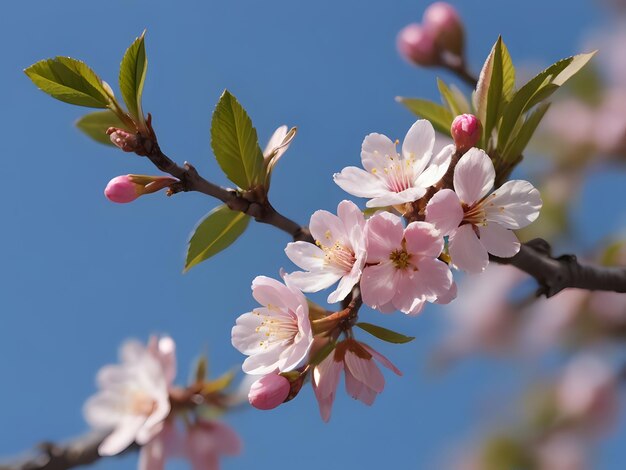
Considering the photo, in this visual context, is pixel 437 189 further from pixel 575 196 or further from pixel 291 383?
pixel 575 196

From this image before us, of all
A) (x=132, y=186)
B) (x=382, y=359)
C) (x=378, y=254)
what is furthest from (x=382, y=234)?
(x=132, y=186)

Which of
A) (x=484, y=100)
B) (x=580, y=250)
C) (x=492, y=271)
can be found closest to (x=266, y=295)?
(x=484, y=100)

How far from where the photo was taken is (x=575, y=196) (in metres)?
1.64

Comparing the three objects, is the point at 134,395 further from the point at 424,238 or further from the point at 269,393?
the point at 424,238

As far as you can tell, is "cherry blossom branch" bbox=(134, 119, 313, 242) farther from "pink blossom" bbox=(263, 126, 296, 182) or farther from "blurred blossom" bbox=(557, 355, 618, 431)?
"blurred blossom" bbox=(557, 355, 618, 431)

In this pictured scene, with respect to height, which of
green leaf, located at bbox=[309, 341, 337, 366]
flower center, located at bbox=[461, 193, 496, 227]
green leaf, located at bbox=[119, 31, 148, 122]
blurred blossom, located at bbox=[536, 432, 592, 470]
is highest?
green leaf, located at bbox=[119, 31, 148, 122]

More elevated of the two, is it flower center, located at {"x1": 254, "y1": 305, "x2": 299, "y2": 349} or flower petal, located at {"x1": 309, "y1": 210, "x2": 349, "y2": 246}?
flower petal, located at {"x1": 309, "y1": 210, "x2": 349, "y2": 246}

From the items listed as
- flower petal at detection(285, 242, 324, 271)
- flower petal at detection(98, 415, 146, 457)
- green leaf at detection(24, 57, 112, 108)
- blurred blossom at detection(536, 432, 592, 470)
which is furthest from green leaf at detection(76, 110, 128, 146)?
blurred blossom at detection(536, 432, 592, 470)

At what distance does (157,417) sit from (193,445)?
0.33 ft

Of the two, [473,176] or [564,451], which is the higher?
[473,176]

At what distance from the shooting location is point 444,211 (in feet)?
1.91

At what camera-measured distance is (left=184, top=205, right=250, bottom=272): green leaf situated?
68 cm

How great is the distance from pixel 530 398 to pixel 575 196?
1.64ft

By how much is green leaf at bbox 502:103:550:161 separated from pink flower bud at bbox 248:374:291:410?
1.04 feet
